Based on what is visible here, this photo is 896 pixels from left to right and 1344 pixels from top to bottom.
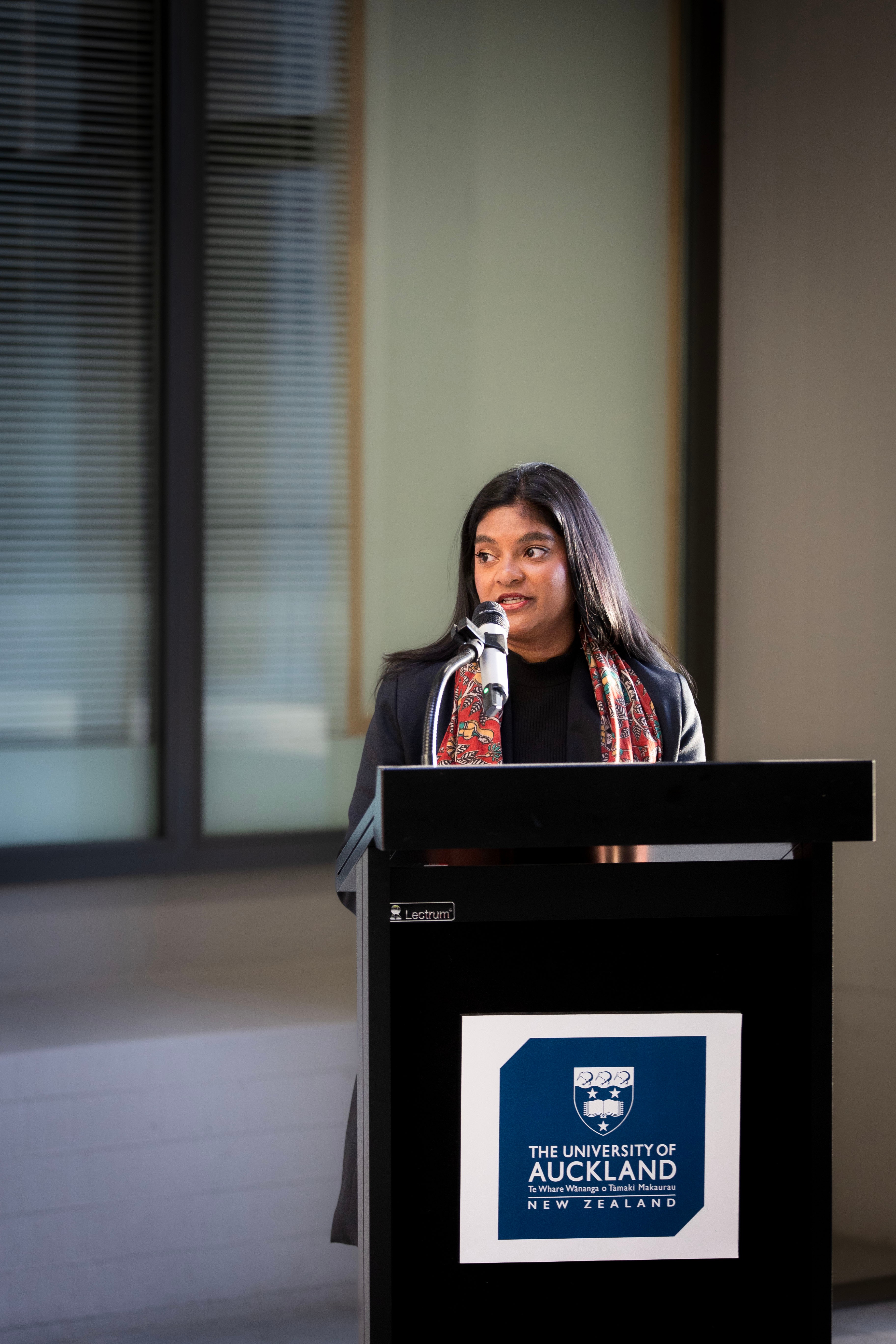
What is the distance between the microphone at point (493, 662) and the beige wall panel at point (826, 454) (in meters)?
2.09

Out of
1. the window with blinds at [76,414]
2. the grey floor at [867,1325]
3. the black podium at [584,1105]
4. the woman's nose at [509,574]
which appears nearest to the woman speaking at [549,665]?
the woman's nose at [509,574]

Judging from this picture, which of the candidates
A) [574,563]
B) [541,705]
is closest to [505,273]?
[574,563]

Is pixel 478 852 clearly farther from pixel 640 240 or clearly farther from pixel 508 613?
pixel 640 240

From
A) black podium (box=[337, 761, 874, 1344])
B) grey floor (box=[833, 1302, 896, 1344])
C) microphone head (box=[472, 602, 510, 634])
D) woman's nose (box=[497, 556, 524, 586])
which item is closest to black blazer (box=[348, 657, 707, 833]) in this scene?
woman's nose (box=[497, 556, 524, 586])

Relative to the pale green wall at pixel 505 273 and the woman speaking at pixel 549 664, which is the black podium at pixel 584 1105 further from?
the pale green wall at pixel 505 273

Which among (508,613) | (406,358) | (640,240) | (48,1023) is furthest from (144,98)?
(48,1023)

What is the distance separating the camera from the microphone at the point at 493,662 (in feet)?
4.04

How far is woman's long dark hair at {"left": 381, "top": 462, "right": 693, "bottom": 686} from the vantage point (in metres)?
1.95

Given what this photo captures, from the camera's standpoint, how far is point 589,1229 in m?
1.07

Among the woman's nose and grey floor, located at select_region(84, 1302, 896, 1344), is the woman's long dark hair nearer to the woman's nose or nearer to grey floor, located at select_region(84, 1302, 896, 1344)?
the woman's nose

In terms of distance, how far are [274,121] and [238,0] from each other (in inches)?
12.4

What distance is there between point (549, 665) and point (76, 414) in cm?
177

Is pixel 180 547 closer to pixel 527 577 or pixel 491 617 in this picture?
pixel 527 577

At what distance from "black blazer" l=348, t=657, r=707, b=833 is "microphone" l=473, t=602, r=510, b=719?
0.60 meters
